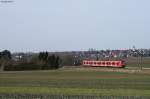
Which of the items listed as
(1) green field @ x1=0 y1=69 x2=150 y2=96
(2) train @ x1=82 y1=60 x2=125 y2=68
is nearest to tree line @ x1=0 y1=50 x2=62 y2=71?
(2) train @ x1=82 y1=60 x2=125 y2=68

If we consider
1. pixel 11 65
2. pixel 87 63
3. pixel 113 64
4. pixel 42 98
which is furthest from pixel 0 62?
pixel 42 98

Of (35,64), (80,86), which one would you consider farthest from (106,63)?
(80,86)

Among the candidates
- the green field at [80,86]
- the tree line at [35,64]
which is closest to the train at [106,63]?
the tree line at [35,64]

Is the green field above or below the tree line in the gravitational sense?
above

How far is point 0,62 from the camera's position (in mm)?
141250

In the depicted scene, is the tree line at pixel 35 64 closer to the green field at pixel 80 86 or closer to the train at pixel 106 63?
the train at pixel 106 63

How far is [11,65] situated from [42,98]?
117172 millimetres

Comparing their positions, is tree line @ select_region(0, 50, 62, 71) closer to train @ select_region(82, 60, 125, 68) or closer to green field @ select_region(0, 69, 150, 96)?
train @ select_region(82, 60, 125, 68)

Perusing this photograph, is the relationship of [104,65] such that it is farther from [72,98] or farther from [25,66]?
[72,98]

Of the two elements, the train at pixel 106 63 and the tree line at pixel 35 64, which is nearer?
the train at pixel 106 63

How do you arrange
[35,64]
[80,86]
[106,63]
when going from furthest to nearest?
[35,64] < [106,63] < [80,86]

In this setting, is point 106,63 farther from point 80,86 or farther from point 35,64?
point 80,86

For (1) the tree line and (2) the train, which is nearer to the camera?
(2) the train

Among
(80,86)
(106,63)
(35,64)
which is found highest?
(80,86)
